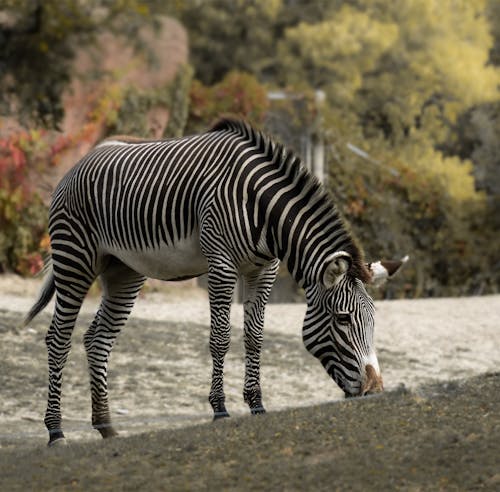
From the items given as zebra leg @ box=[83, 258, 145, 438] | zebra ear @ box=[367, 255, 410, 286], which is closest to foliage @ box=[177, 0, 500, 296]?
zebra leg @ box=[83, 258, 145, 438]

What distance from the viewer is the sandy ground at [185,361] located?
10.4 meters

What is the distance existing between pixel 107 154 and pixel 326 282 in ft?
7.78

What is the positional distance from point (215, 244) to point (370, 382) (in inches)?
54.0

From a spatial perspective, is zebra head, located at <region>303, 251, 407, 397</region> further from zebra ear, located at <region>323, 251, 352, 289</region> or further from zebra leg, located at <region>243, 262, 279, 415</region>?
zebra leg, located at <region>243, 262, 279, 415</region>

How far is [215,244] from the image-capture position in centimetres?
748

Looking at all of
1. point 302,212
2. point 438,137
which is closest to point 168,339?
point 302,212

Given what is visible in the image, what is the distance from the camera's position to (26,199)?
17453 millimetres

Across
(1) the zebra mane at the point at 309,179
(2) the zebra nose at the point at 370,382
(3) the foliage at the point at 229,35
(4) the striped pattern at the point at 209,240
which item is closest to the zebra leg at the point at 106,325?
(4) the striped pattern at the point at 209,240

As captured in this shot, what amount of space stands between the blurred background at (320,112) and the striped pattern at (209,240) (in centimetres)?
890

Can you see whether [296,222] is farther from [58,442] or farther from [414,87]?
[414,87]

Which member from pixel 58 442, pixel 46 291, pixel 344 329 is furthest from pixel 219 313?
pixel 46 291

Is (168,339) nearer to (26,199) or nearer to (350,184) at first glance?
(26,199)

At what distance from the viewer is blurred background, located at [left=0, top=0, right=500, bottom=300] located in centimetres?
1795

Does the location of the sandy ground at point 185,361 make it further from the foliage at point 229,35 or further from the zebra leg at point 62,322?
→ the foliage at point 229,35
